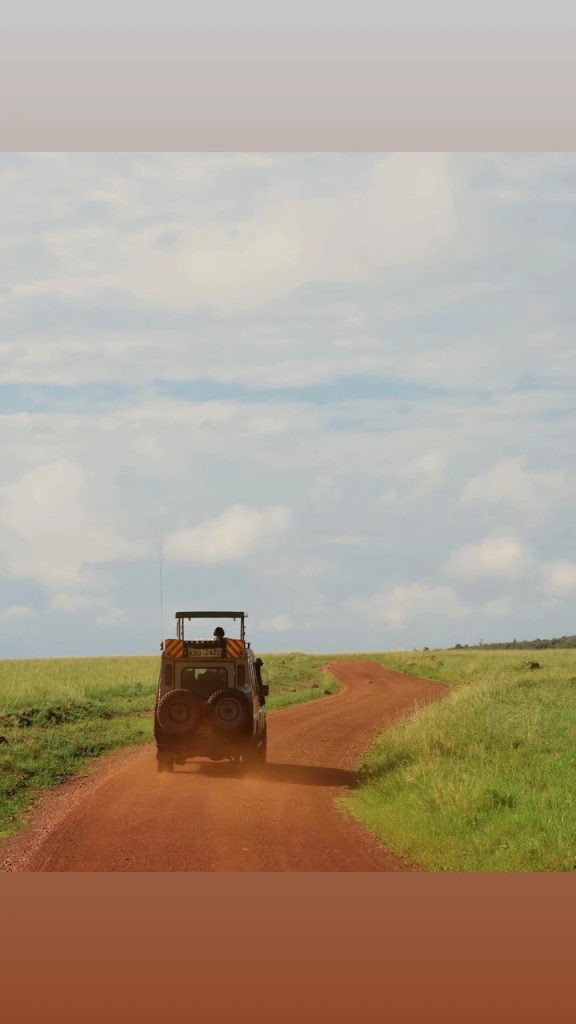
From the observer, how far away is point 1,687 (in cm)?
3809

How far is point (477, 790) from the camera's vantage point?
15.8 metres

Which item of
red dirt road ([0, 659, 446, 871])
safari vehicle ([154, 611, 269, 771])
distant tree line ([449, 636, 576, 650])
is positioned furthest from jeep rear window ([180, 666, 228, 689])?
distant tree line ([449, 636, 576, 650])

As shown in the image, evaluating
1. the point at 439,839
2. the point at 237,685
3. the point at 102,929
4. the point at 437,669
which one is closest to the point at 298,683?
the point at 437,669

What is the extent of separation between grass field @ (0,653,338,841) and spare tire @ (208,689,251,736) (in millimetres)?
3388

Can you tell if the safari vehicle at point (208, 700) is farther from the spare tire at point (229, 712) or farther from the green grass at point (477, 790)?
the green grass at point (477, 790)

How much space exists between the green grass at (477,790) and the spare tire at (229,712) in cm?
248

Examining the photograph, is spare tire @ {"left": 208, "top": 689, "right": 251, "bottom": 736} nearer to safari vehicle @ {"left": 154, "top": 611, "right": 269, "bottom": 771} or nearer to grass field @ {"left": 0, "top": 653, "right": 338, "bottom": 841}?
safari vehicle @ {"left": 154, "top": 611, "right": 269, "bottom": 771}

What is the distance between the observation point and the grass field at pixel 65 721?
2011 centimetres

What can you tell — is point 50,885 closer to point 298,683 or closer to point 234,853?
point 234,853

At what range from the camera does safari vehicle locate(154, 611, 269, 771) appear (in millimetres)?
19578

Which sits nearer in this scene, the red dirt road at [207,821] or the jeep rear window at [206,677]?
the red dirt road at [207,821]

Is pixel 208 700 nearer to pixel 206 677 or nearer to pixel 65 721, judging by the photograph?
pixel 206 677

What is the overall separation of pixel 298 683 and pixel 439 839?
34.2 m

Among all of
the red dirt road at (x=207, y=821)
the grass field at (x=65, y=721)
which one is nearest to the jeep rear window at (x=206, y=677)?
the red dirt road at (x=207, y=821)
